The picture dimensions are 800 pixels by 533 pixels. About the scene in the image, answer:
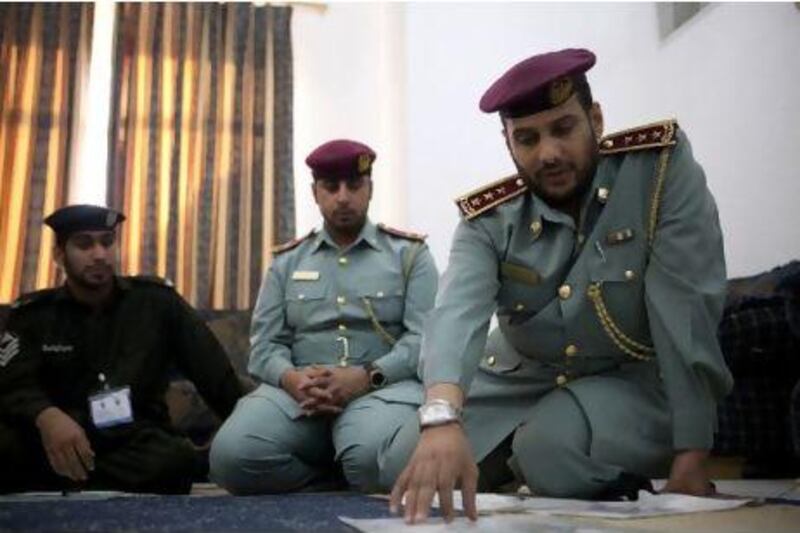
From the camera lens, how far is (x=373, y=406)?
1813mm

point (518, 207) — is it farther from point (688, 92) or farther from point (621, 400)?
point (688, 92)

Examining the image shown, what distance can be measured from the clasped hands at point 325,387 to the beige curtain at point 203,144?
7.46 ft

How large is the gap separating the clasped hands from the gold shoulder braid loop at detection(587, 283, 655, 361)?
2.42ft

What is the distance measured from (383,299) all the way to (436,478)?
1153 mm

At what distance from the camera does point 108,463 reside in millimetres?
1969

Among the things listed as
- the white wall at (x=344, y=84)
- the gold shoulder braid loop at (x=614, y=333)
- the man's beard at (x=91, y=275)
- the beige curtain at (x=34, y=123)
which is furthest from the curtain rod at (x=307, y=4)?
the gold shoulder braid loop at (x=614, y=333)

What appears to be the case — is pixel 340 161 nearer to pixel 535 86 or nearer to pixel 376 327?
pixel 376 327

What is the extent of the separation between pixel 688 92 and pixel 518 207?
2.15m

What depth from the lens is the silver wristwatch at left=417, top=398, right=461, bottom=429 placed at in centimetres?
101

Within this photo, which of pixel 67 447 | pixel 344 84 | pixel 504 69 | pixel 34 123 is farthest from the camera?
pixel 344 84

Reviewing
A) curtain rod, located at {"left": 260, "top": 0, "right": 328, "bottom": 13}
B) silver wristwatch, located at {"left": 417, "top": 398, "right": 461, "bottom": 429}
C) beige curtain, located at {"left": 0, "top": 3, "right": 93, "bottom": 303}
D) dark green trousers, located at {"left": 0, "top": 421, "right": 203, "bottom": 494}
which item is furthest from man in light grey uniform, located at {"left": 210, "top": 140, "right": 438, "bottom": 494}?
curtain rod, located at {"left": 260, "top": 0, "right": 328, "bottom": 13}

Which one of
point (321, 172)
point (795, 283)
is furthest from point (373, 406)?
point (795, 283)

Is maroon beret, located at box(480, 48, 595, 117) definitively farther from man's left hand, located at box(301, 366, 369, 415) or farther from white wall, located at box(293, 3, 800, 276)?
white wall, located at box(293, 3, 800, 276)

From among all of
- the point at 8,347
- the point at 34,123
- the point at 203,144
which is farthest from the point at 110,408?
the point at 34,123
